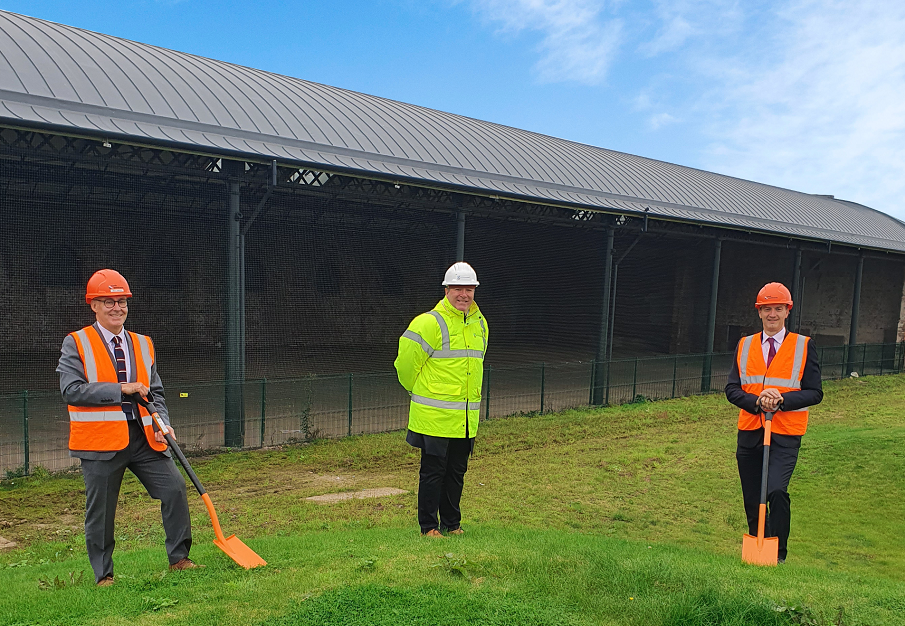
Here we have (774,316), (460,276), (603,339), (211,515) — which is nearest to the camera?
(211,515)

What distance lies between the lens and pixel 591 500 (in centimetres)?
739

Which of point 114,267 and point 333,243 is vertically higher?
point 333,243

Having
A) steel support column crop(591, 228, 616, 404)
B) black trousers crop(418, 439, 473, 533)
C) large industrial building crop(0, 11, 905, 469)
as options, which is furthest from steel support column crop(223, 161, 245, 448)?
steel support column crop(591, 228, 616, 404)

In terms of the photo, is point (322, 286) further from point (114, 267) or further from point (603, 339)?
point (603, 339)

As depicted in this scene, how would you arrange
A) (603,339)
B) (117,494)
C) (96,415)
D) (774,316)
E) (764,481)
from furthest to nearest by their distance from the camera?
(603,339)
(774,316)
(764,481)
(117,494)
(96,415)

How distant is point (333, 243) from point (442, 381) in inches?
638

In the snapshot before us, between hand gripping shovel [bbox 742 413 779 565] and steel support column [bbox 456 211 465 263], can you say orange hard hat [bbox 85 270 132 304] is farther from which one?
steel support column [bbox 456 211 465 263]

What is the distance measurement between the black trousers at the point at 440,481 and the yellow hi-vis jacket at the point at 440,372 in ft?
0.58

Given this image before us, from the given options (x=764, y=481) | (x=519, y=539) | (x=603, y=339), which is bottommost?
(x=519, y=539)

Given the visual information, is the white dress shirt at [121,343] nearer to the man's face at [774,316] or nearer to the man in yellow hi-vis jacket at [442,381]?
the man in yellow hi-vis jacket at [442,381]

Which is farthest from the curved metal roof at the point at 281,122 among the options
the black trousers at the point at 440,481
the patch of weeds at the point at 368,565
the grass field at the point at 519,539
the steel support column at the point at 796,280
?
the patch of weeds at the point at 368,565

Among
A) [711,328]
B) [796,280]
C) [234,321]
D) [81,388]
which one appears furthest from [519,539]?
[796,280]

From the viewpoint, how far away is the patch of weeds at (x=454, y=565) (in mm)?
3568

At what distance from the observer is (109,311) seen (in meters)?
3.87
